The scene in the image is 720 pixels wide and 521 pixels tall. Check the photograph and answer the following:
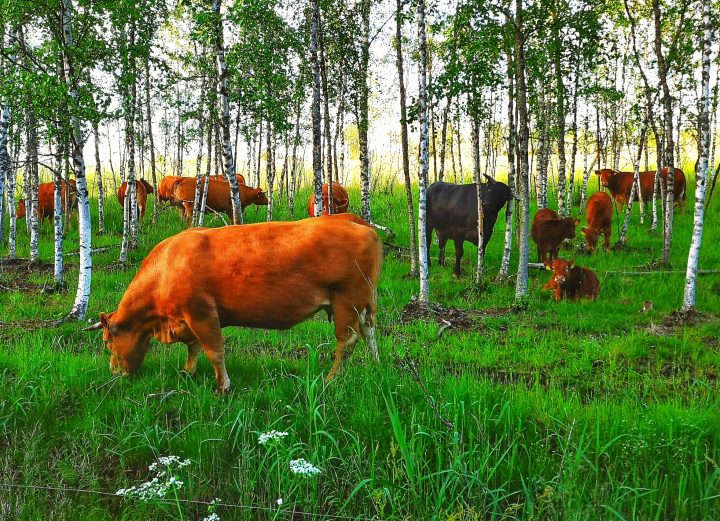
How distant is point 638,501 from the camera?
304 cm

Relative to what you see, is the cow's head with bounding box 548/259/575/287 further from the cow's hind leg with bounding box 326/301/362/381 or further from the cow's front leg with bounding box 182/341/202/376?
the cow's front leg with bounding box 182/341/202/376

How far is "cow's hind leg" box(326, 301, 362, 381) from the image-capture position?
5.37 meters

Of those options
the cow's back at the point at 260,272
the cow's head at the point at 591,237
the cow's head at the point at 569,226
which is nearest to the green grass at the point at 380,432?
the cow's back at the point at 260,272

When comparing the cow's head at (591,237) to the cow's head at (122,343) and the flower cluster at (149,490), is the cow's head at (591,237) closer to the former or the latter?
the cow's head at (122,343)

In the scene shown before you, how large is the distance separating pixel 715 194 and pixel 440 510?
69.7ft

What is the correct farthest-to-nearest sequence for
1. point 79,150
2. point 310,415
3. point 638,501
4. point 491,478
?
point 79,150 → point 310,415 → point 491,478 → point 638,501

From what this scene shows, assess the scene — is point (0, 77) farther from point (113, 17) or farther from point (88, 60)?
point (113, 17)

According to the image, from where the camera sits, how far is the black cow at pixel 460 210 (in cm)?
1252

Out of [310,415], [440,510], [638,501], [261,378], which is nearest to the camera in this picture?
[440,510]

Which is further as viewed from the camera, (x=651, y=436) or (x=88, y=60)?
(x=88, y=60)

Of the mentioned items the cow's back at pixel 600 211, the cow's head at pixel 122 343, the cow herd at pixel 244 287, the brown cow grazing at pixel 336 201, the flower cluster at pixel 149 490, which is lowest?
the flower cluster at pixel 149 490

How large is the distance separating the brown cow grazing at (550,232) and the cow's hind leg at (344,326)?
796 centimetres

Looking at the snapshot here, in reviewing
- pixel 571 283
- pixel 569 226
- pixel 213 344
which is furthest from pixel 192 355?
pixel 569 226

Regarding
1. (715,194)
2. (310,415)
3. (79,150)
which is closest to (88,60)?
(79,150)
